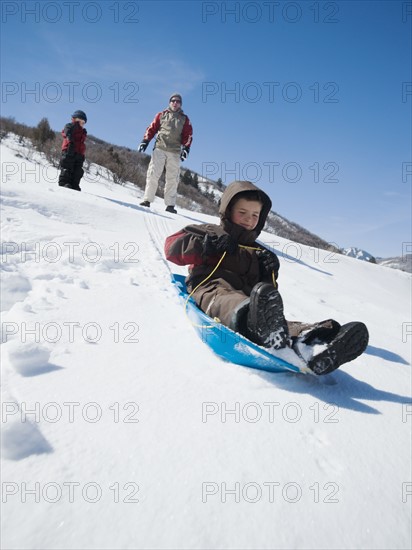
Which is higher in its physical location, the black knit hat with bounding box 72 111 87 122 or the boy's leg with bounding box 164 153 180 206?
the black knit hat with bounding box 72 111 87 122

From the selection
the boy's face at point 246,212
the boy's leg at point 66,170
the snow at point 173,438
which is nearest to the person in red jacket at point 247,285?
the boy's face at point 246,212

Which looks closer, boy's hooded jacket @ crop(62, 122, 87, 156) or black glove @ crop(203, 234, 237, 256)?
black glove @ crop(203, 234, 237, 256)

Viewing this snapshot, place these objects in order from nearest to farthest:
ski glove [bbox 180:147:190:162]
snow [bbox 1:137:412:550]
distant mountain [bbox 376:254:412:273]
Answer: snow [bbox 1:137:412:550] < ski glove [bbox 180:147:190:162] < distant mountain [bbox 376:254:412:273]

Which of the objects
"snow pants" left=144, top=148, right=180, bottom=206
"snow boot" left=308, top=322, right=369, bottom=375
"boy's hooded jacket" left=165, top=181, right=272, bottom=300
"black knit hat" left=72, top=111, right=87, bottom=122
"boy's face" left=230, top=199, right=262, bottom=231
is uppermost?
"black knit hat" left=72, top=111, right=87, bottom=122

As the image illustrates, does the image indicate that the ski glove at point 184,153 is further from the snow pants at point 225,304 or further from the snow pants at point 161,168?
the snow pants at point 225,304

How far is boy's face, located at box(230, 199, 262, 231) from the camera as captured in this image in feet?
8.56

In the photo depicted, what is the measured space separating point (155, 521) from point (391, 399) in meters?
1.31

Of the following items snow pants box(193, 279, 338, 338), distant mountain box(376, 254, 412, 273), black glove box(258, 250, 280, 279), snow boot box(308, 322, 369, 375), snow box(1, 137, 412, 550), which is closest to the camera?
snow box(1, 137, 412, 550)

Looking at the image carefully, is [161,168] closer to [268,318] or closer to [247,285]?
[247,285]

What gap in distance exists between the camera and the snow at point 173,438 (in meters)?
0.80

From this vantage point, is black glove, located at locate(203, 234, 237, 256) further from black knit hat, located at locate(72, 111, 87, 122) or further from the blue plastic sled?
black knit hat, located at locate(72, 111, 87, 122)

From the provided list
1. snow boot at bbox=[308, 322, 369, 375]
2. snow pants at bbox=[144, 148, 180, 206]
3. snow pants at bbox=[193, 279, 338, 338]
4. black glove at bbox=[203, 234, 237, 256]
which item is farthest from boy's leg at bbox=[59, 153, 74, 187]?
snow boot at bbox=[308, 322, 369, 375]

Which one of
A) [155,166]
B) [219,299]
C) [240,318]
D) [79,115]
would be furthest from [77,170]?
[240,318]

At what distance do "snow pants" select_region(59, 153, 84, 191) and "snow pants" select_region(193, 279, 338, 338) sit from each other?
19.0 feet
